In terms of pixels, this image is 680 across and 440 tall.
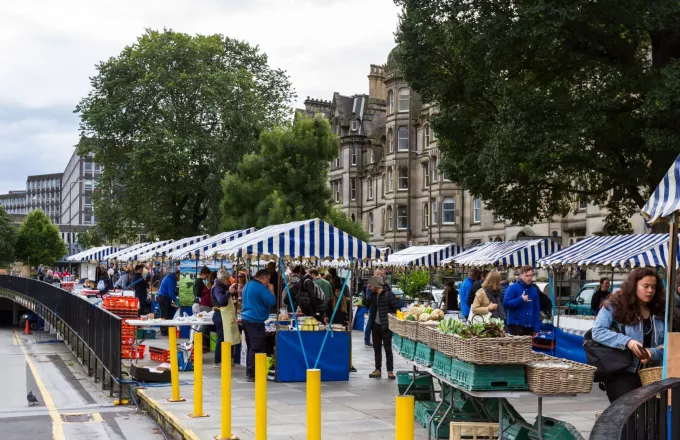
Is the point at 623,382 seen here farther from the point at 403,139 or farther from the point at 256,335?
the point at 403,139

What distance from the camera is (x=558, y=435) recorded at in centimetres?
746

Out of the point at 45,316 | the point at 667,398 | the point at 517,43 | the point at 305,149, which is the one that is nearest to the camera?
the point at 667,398

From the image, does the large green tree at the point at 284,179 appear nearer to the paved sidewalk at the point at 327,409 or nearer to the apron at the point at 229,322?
the apron at the point at 229,322

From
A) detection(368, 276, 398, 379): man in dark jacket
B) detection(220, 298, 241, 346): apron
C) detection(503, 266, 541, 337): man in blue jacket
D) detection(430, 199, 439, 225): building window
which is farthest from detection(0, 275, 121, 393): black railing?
detection(430, 199, 439, 225): building window

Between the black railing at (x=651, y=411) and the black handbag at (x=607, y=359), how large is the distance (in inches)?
74.3

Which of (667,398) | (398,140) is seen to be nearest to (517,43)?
(667,398)

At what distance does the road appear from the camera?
36.4 feet

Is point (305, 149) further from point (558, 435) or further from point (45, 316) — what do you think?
point (558, 435)

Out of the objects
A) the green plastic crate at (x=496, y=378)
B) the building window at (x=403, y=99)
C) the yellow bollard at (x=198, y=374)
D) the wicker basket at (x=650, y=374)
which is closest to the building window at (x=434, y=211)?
the building window at (x=403, y=99)

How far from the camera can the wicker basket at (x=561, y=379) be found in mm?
7316

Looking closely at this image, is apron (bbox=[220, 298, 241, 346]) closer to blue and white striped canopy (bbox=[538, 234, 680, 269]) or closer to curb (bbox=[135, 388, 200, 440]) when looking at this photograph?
curb (bbox=[135, 388, 200, 440])

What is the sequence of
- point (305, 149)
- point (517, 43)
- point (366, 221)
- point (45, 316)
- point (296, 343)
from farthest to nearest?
1. point (366, 221)
2. point (305, 149)
3. point (45, 316)
4. point (517, 43)
5. point (296, 343)

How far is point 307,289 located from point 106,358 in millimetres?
5025

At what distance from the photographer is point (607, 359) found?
277 inches
